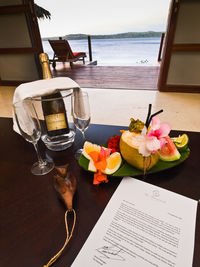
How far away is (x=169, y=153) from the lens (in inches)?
20.8

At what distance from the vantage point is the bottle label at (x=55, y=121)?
66 centimetres

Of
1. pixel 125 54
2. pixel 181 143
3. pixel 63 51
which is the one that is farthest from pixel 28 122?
pixel 125 54

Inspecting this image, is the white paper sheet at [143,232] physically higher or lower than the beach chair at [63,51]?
lower

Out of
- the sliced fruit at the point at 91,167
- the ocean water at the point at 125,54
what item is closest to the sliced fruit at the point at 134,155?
the sliced fruit at the point at 91,167

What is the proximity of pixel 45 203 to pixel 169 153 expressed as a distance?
413mm

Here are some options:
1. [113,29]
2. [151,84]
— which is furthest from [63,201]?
[113,29]

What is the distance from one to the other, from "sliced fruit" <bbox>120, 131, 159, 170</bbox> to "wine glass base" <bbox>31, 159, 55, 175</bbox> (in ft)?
0.88

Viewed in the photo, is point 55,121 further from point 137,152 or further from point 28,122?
point 137,152

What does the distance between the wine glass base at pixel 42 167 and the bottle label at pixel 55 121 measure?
16cm

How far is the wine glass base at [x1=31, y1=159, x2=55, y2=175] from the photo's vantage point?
543 mm

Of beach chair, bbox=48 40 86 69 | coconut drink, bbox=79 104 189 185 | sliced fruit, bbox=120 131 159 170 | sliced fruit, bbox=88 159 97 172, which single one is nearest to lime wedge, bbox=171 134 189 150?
coconut drink, bbox=79 104 189 185

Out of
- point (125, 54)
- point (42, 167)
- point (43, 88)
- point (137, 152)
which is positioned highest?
point (43, 88)

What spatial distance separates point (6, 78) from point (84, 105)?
11.9ft
